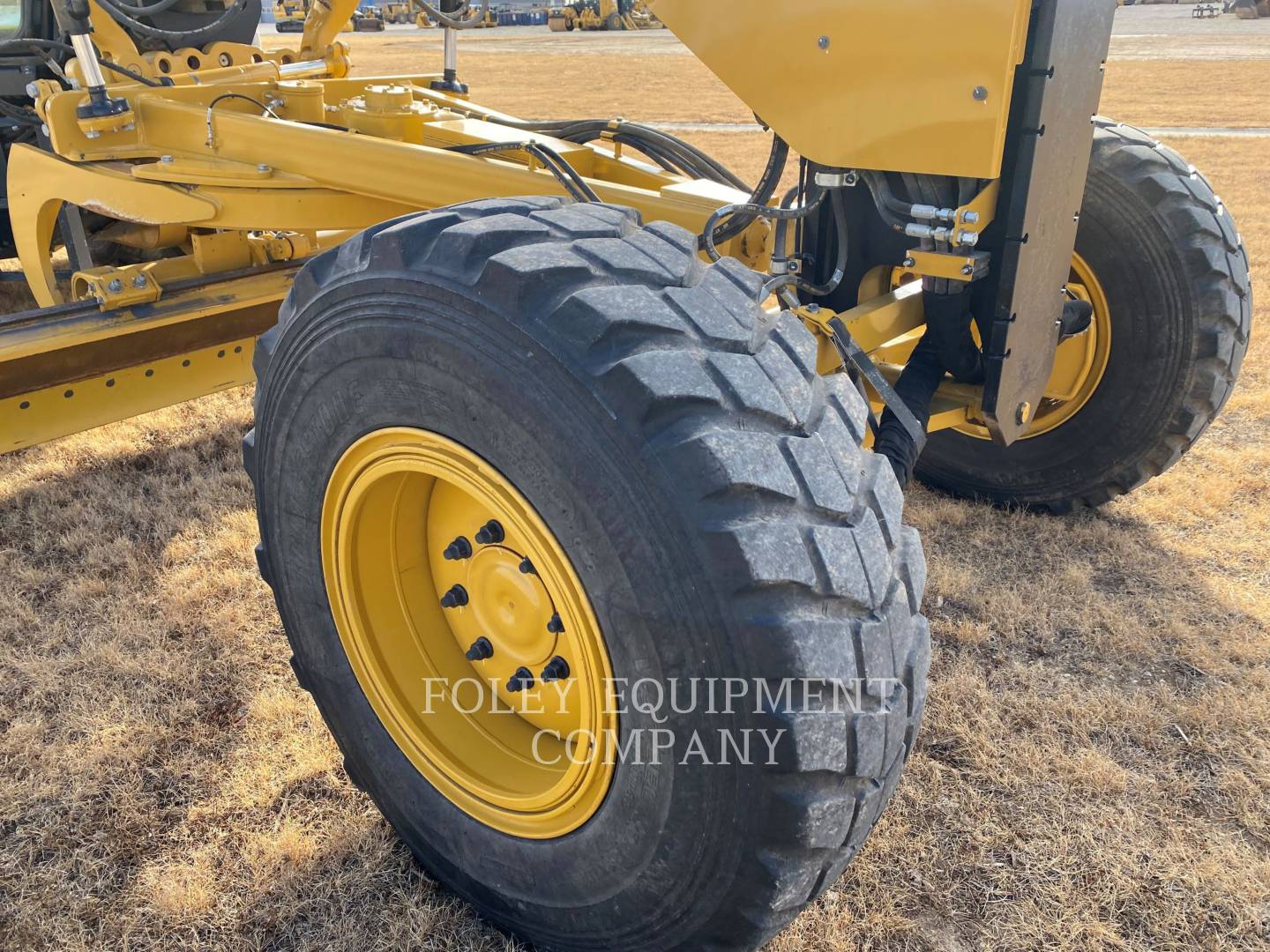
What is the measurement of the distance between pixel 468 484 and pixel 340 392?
1.07 ft

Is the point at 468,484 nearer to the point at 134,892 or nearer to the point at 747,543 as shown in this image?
the point at 747,543

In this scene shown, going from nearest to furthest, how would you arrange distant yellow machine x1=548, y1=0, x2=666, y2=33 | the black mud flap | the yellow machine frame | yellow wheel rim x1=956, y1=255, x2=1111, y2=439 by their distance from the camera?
1. the black mud flap
2. the yellow machine frame
3. yellow wheel rim x1=956, y1=255, x2=1111, y2=439
4. distant yellow machine x1=548, y1=0, x2=666, y2=33

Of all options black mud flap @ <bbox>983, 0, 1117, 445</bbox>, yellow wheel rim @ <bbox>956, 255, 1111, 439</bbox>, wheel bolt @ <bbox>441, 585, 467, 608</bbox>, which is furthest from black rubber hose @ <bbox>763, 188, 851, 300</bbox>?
wheel bolt @ <bbox>441, 585, 467, 608</bbox>

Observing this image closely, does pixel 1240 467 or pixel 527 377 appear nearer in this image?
pixel 527 377

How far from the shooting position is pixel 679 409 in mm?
1521

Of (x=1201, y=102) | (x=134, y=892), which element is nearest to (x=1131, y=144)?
(x=134, y=892)

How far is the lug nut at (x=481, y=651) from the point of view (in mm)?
2072

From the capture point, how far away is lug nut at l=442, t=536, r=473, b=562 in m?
2.00

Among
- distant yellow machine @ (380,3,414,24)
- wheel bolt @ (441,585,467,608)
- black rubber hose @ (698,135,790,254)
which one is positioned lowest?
distant yellow machine @ (380,3,414,24)

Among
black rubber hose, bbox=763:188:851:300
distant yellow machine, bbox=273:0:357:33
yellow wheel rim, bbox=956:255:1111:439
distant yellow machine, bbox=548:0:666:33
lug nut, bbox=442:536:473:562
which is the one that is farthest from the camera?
distant yellow machine, bbox=548:0:666:33

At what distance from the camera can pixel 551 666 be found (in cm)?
190

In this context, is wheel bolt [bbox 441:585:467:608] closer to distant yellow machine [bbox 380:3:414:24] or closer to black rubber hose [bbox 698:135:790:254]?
black rubber hose [bbox 698:135:790:254]

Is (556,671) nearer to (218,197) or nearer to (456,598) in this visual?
(456,598)

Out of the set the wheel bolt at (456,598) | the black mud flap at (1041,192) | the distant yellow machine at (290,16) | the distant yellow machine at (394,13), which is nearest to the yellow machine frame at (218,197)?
the black mud flap at (1041,192)
